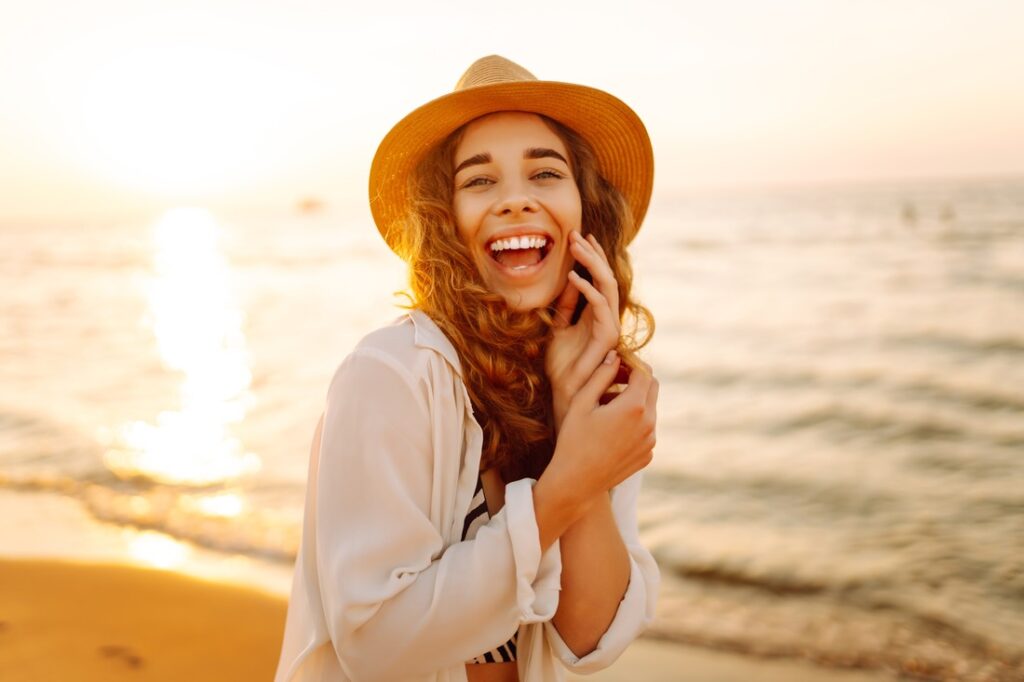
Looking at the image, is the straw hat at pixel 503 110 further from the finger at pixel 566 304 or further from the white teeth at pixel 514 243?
the finger at pixel 566 304

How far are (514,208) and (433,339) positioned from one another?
18.5 inches

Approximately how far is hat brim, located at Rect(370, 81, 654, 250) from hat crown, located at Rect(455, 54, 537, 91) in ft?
0.19

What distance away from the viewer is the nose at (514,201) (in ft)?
7.38

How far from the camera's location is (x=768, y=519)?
621cm

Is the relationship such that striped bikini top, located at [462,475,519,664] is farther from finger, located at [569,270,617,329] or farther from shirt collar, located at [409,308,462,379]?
finger, located at [569,270,617,329]

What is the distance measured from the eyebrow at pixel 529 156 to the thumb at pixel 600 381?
0.64 meters

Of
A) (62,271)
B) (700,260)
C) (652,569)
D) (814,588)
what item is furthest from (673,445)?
(62,271)

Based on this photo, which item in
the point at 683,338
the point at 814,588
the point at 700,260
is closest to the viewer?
the point at 814,588

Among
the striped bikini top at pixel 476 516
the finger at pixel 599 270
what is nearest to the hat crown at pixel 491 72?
the finger at pixel 599 270

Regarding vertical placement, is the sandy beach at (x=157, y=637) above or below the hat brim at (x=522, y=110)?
below

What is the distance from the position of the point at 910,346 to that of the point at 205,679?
11312 millimetres

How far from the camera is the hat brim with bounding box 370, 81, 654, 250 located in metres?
2.30

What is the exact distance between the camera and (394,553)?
1.81 m

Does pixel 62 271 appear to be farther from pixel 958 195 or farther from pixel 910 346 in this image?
pixel 958 195
